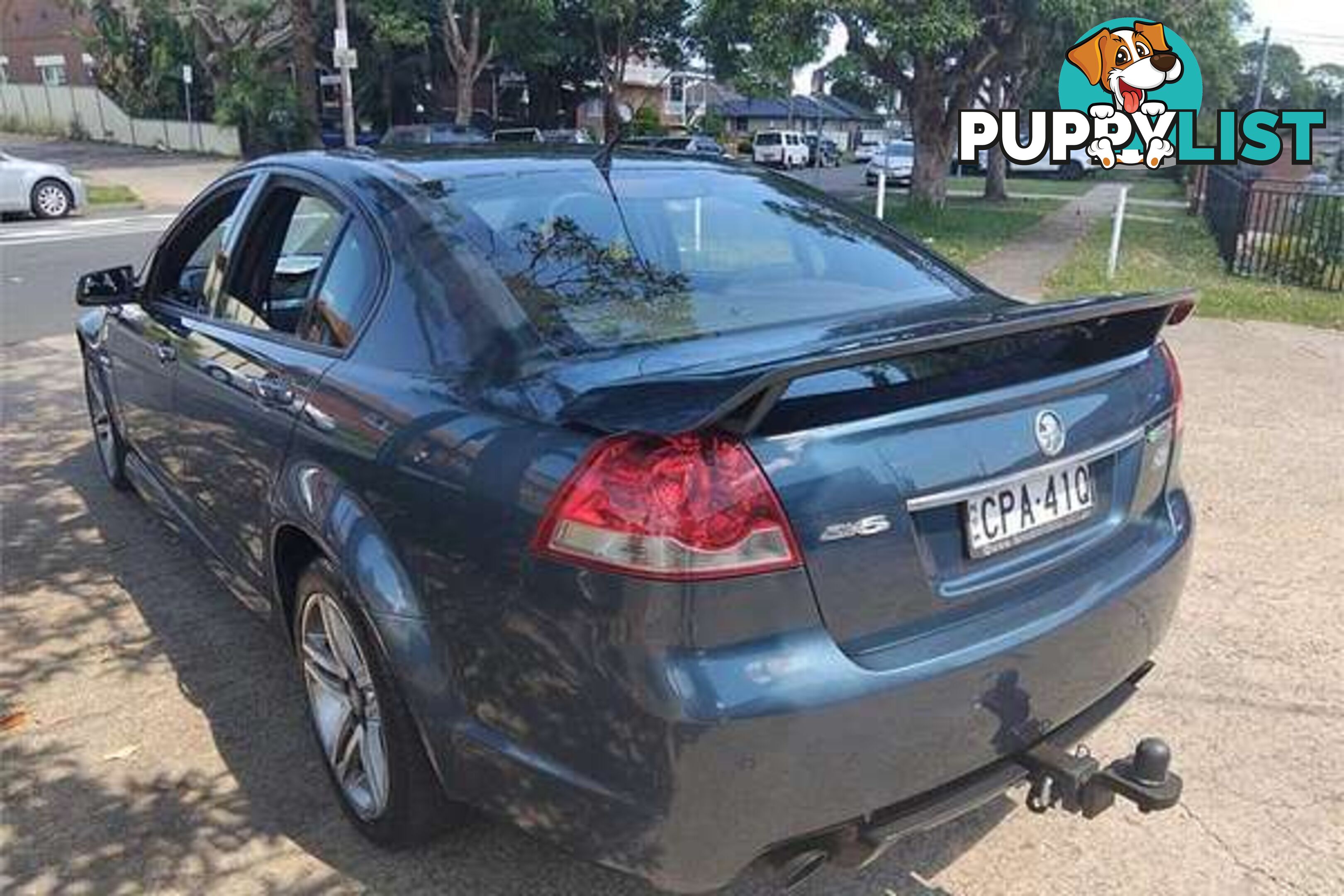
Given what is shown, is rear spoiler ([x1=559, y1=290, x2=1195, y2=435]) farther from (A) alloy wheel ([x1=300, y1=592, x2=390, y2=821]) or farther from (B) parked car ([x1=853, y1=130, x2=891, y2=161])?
(B) parked car ([x1=853, y1=130, x2=891, y2=161])

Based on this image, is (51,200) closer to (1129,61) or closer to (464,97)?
(1129,61)

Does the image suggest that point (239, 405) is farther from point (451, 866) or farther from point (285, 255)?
point (451, 866)

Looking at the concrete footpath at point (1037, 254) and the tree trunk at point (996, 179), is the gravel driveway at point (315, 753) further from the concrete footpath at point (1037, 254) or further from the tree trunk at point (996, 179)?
the tree trunk at point (996, 179)

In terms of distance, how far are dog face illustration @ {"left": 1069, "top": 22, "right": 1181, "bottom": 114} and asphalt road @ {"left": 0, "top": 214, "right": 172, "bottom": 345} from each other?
14.8 m

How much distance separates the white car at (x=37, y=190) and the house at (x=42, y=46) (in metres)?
32.6

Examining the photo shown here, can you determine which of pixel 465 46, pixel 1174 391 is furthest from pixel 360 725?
pixel 465 46

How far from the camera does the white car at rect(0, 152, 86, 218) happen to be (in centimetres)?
1861

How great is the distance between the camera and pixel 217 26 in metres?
38.4

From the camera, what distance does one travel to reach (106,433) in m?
5.32

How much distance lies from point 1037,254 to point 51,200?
15645 millimetres

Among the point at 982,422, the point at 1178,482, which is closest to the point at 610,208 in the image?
the point at 982,422

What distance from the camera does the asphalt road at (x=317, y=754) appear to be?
2.73 m

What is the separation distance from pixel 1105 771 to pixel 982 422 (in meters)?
0.79

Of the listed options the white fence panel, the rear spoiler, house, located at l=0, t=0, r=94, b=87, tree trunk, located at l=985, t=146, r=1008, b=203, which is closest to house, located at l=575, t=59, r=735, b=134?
tree trunk, located at l=985, t=146, r=1008, b=203
